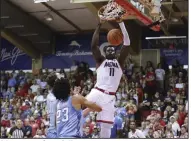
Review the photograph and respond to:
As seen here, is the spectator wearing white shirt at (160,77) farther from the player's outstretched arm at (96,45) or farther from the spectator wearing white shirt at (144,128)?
the player's outstretched arm at (96,45)

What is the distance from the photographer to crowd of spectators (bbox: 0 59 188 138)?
43.9 ft

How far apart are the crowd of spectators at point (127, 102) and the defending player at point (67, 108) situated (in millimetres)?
4778

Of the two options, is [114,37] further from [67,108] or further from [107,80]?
[67,108]

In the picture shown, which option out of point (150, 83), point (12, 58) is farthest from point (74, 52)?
point (150, 83)

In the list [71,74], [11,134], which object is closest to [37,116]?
[11,134]

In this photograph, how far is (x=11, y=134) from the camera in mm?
14453

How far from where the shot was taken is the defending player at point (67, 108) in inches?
275

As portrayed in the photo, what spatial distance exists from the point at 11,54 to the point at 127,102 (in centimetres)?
873

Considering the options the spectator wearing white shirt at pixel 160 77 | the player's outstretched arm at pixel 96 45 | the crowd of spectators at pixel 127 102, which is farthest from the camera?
the spectator wearing white shirt at pixel 160 77

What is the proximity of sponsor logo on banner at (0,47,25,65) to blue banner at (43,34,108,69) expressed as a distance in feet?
4.21

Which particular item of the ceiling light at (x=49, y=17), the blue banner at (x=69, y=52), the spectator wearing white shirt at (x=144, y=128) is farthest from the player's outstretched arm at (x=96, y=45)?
the blue banner at (x=69, y=52)

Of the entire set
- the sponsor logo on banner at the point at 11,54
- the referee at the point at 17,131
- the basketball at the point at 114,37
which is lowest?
the referee at the point at 17,131

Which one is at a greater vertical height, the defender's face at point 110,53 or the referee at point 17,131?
the defender's face at point 110,53

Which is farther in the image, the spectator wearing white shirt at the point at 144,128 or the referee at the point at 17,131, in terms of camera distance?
the referee at the point at 17,131
